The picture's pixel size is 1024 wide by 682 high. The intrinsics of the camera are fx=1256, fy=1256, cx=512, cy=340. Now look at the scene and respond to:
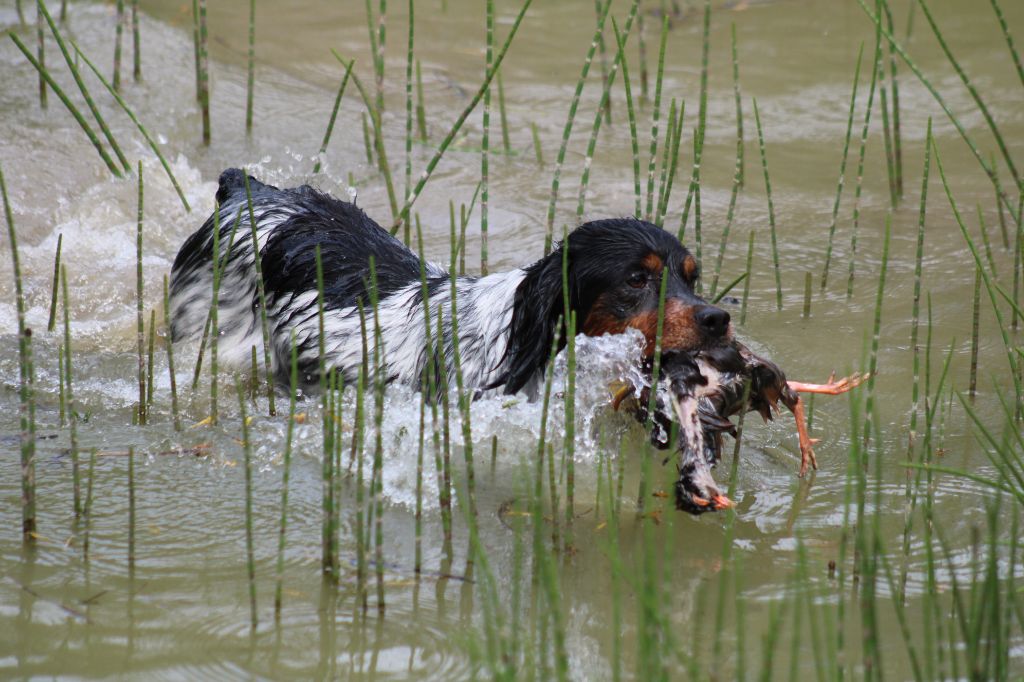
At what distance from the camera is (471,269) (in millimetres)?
6320

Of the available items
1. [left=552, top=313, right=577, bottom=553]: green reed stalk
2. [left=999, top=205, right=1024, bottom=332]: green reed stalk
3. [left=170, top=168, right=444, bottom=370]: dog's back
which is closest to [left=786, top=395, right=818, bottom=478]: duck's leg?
[left=552, top=313, right=577, bottom=553]: green reed stalk

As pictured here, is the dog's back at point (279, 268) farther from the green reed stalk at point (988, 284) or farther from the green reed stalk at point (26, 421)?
the green reed stalk at point (988, 284)

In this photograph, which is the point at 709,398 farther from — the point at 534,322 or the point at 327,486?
the point at 327,486

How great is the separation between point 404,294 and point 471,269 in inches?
54.2

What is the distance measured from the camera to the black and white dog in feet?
13.5

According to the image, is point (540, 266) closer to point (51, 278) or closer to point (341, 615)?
point (341, 615)

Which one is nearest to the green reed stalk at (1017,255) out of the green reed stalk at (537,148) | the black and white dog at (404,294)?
the black and white dog at (404,294)

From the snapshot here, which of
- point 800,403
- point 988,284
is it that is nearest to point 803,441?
point 800,403

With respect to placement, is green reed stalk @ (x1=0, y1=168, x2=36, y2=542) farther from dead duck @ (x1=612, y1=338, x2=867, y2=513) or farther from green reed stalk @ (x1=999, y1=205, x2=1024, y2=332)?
green reed stalk @ (x1=999, y1=205, x2=1024, y2=332)

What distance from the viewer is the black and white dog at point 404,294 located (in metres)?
4.12

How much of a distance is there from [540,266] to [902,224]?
3.09 m

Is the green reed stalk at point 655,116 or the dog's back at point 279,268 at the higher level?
the green reed stalk at point 655,116

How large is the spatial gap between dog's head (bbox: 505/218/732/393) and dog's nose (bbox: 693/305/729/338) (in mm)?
133

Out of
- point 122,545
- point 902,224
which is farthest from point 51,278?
point 902,224
